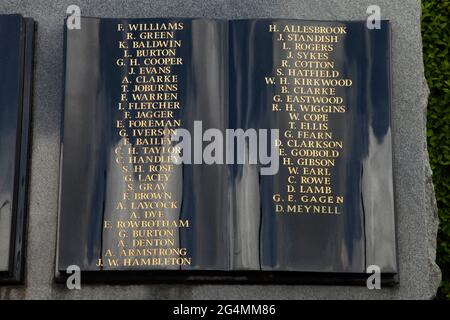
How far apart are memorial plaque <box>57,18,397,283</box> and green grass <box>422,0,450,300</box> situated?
3.16 m

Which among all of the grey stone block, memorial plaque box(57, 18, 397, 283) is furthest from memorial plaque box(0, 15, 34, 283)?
memorial plaque box(57, 18, 397, 283)

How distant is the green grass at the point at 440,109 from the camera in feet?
39.5

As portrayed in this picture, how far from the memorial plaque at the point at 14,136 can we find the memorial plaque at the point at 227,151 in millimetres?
336

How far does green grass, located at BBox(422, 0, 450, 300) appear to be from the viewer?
12039 millimetres

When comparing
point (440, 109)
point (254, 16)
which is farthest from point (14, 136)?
point (440, 109)

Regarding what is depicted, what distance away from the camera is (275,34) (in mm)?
9227

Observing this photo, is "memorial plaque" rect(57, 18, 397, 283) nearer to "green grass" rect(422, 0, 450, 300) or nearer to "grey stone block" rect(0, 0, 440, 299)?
"grey stone block" rect(0, 0, 440, 299)

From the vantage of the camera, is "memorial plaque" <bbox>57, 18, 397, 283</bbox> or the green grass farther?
the green grass

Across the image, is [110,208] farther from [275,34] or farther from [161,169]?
[275,34]

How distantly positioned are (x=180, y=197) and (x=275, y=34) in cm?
155

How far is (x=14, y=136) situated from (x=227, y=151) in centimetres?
166

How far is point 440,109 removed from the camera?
40.3 feet

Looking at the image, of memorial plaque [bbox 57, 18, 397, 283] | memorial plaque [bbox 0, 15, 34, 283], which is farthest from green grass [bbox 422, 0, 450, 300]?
memorial plaque [bbox 0, 15, 34, 283]
